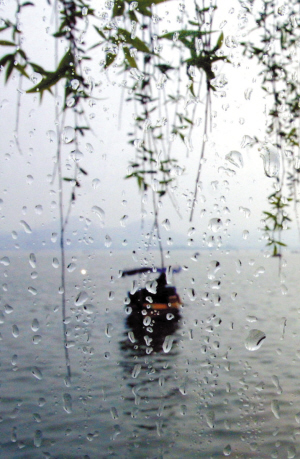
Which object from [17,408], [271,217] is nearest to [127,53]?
[271,217]

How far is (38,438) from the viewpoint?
258 cm

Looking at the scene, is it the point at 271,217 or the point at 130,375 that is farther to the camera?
the point at 130,375

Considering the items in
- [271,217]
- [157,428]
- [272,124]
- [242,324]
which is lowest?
[242,324]

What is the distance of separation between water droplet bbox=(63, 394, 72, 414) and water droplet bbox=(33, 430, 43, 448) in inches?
16.3

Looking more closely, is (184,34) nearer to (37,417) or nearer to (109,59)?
(109,59)

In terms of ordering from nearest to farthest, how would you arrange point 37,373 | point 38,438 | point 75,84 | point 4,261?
point 75,84
point 4,261
point 38,438
point 37,373

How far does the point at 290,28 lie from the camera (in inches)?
35.4

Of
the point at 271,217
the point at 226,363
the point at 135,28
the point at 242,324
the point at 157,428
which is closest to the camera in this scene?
the point at 135,28

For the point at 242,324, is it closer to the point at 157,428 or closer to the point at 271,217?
the point at 157,428

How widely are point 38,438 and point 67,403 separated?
77cm

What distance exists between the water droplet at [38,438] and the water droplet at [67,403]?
41 cm

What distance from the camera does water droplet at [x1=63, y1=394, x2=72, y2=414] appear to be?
10.4 ft

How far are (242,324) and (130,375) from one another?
12.9 ft

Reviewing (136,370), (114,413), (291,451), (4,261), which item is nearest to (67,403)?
(114,413)
